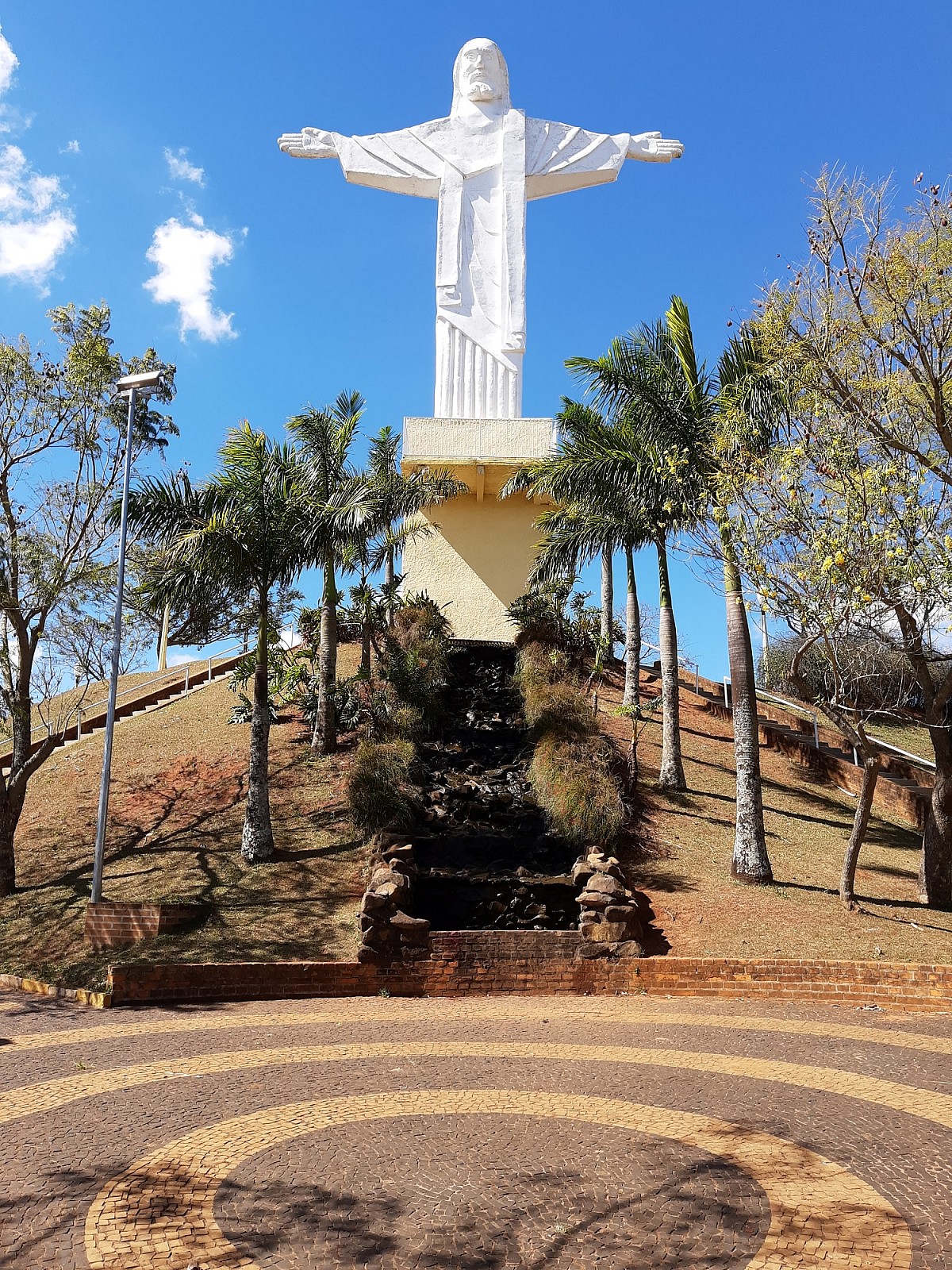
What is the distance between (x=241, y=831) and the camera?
16.2 m

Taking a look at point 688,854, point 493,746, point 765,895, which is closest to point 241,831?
point 493,746

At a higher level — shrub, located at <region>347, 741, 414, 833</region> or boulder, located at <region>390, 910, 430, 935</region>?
shrub, located at <region>347, 741, 414, 833</region>

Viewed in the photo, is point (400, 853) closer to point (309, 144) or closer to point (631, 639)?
point (631, 639)

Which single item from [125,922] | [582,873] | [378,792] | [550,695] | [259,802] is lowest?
[125,922]

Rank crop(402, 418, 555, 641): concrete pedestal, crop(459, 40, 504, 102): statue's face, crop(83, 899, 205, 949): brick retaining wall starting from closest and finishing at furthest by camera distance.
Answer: crop(83, 899, 205, 949): brick retaining wall → crop(402, 418, 555, 641): concrete pedestal → crop(459, 40, 504, 102): statue's face

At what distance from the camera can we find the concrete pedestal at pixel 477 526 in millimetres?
26109

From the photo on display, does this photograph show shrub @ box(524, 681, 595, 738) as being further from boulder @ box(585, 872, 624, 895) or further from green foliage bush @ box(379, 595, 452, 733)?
boulder @ box(585, 872, 624, 895)

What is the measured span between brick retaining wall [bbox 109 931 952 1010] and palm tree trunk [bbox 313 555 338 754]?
324 inches

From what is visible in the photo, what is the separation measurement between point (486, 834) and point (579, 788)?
1700 millimetres

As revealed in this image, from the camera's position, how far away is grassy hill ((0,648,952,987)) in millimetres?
12703

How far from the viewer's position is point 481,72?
27922 millimetres

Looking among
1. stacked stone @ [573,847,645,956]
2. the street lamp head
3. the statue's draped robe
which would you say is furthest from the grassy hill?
the statue's draped robe

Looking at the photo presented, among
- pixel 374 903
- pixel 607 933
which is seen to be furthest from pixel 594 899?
pixel 374 903

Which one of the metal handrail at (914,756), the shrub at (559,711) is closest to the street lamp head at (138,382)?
the shrub at (559,711)
